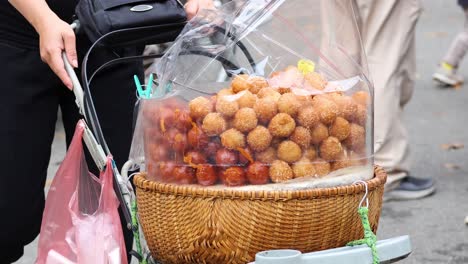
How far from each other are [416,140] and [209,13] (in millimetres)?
4143

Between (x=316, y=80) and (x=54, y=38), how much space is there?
31.1 inches

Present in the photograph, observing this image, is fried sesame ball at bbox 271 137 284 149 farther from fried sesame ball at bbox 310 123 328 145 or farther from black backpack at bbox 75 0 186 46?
black backpack at bbox 75 0 186 46

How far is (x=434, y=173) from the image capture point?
5.80 m

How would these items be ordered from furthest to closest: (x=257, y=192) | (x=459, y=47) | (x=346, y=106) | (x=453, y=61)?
1. (x=453, y=61)
2. (x=459, y=47)
3. (x=346, y=106)
4. (x=257, y=192)

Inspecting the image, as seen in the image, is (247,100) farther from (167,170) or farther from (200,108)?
(167,170)

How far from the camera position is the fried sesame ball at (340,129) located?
2.50m

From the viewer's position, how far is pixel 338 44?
2.77m

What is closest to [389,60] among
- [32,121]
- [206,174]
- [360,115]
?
[32,121]

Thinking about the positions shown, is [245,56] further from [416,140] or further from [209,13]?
[416,140]

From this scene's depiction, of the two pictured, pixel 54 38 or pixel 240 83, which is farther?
pixel 54 38

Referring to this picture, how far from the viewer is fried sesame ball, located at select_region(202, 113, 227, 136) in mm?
2471

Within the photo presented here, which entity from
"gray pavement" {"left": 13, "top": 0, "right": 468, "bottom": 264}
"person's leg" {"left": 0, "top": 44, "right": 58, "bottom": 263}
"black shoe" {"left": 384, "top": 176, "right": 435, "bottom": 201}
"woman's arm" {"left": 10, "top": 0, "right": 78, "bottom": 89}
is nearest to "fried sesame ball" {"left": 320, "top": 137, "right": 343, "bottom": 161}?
"woman's arm" {"left": 10, "top": 0, "right": 78, "bottom": 89}

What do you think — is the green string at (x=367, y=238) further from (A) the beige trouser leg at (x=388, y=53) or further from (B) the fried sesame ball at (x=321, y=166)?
(A) the beige trouser leg at (x=388, y=53)

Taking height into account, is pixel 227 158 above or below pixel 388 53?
above
